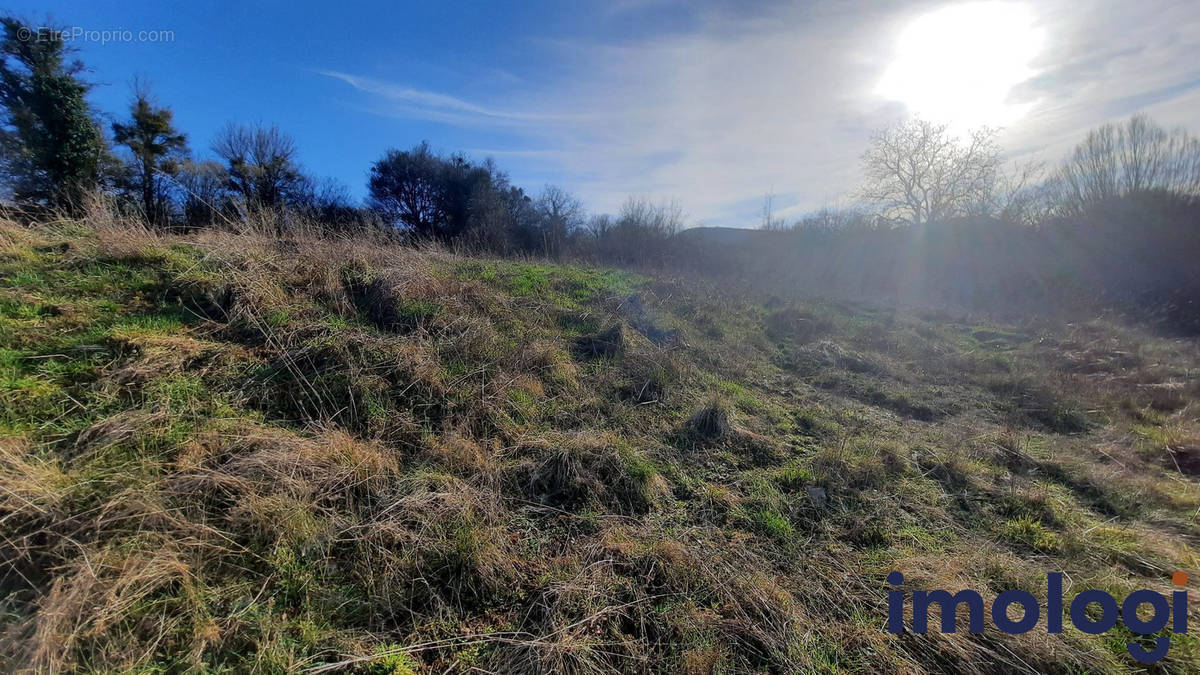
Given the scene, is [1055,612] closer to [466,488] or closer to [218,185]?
[466,488]

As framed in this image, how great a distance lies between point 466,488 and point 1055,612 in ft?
12.1

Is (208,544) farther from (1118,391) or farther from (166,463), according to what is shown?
(1118,391)

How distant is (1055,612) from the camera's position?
2.50 m

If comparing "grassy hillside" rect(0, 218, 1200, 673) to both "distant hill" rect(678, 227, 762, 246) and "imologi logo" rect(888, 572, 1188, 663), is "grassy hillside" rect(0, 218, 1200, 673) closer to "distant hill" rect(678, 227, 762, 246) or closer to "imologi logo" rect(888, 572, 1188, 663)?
"imologi logo" rect(888, 572, 1188, 663)

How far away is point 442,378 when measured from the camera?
4.23 m

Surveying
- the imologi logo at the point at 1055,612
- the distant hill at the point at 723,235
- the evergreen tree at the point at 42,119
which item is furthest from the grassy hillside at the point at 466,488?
the distant hill at the point at 723,235

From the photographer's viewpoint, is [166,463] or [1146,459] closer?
[166,463]

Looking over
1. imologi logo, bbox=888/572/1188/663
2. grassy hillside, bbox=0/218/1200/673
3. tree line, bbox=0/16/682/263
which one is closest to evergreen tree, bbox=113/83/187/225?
tree line, bbox=0/16/682/263

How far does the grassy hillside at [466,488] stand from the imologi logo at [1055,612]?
8cm

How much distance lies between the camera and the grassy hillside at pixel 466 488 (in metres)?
2.14

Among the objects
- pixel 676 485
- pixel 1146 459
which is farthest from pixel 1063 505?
pixel 676 485

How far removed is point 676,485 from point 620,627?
1502mm

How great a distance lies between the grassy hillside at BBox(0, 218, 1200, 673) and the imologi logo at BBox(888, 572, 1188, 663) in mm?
82

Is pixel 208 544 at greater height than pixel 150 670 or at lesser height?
greater
